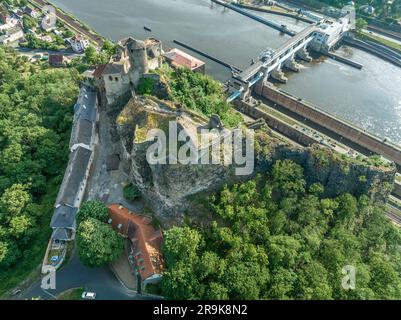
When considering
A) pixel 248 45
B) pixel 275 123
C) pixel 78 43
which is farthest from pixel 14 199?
pixel 248 45

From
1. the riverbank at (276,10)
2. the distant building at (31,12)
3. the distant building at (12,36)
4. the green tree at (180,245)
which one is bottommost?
the green tree at (180,245)

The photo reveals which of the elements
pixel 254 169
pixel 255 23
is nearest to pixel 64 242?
pixel 254 169

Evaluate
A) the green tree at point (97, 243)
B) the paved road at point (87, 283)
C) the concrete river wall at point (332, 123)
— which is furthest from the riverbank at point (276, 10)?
the paved road at point (87, 283)

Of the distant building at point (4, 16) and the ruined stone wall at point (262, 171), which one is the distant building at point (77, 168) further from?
the distant building at point (4, 16)

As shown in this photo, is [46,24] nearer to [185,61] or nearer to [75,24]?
[75,24]

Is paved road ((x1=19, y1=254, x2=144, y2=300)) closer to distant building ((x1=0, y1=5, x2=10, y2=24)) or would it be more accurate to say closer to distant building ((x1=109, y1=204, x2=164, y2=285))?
distant building ((x1=109, y1=204, x2=164, y2=285))
